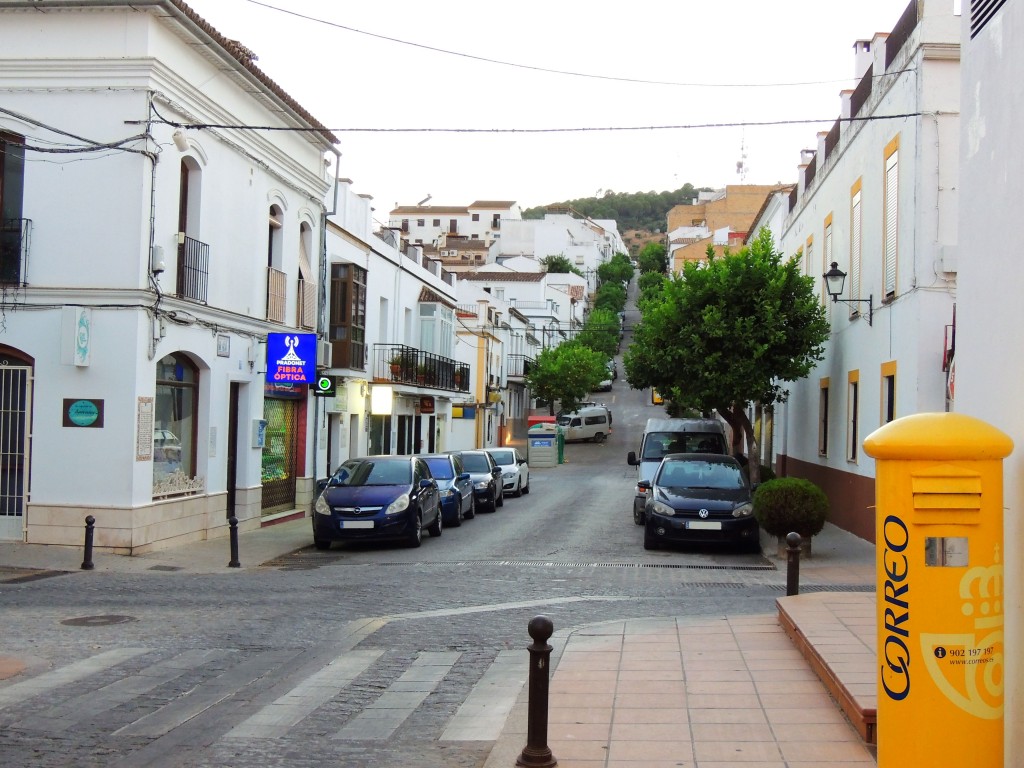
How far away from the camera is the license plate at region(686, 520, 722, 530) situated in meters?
16.3

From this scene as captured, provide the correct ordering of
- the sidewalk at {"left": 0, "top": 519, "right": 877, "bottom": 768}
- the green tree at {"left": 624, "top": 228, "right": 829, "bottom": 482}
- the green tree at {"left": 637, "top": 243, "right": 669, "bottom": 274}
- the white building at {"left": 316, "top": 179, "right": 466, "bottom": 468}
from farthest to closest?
1. the green tree at {"left": 637, "top": 243, "right": 669, "bottom": 274}
2. the white building at {"left": 316, "top": 179, "right": 466, "bottom": 468}
3. the green tree at {"left": 624, "top": 228, "right": 829, "bottom": 482}
4. the sidewalk at {"left": 0, "top": 519, "right": 877, "bottom": 768}

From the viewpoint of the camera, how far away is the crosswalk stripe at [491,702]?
22.0ft

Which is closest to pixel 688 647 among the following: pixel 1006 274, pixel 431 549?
pixel 1006 274

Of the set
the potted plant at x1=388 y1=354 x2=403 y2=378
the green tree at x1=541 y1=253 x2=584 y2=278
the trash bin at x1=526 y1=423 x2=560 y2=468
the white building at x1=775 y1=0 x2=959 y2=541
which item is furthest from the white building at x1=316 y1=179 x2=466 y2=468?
the green tree at x1=541 y1=253 x2=584 y2=278

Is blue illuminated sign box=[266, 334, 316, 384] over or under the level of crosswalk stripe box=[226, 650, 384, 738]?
over

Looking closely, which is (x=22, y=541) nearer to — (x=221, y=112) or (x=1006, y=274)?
Result: (x=221, y=112)

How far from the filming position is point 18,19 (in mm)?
15859

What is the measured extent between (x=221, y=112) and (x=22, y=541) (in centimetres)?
782

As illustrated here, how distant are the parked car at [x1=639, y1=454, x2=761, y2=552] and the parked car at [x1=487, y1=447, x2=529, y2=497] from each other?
1237 centimetres

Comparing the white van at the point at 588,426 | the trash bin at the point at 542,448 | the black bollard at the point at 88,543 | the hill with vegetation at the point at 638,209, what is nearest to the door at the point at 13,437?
the black bollard at the point at 88,543

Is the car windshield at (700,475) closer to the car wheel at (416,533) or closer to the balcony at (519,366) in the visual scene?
the car wheel at (416,533)

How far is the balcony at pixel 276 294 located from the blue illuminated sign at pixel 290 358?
762mm

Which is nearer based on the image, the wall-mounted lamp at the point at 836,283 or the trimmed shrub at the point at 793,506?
the trimmed shrub at the point at 793,506

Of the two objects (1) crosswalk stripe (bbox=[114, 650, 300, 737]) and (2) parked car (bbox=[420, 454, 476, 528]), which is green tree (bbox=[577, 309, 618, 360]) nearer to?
(2) parked car (bbox=[420, 454, 476, 528])
